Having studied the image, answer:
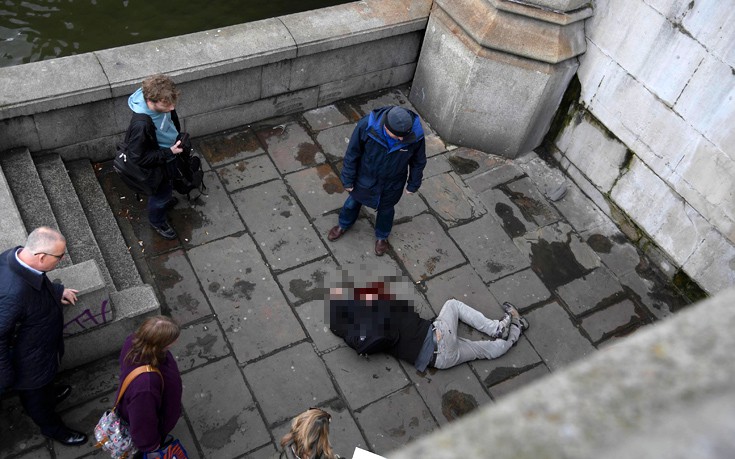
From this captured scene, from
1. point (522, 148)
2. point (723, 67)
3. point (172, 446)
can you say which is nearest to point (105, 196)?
point (172, 446)

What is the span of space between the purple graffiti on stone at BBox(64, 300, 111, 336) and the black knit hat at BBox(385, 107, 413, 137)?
7.55 ft

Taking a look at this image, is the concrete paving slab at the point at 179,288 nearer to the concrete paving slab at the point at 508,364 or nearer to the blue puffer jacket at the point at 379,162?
the blue puffer jacket at the point at 379,162

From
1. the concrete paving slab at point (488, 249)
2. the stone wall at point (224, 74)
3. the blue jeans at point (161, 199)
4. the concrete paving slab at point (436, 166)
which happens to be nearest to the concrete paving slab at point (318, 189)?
the stone wall at point (224, 74)

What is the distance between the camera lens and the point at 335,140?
667 cm

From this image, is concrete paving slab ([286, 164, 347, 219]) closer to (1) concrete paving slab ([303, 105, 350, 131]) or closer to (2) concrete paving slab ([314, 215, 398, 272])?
(2) concrete paving slab ([314, 215, 398, 272])

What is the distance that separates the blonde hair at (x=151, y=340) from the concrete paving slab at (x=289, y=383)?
1437 millimetres

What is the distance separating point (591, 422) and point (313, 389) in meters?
4.10

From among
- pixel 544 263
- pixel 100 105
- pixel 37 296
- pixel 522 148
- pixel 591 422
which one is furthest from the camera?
pixel 522 148

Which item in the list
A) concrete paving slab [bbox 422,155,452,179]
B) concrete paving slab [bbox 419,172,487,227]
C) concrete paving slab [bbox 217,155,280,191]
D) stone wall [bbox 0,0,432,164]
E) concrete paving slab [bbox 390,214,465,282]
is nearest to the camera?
stone wall [bbox 0,0,432,164]

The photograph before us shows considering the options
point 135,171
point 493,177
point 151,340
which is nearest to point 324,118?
point 493,177

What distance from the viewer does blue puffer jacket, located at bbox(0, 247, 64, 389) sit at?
3.53m

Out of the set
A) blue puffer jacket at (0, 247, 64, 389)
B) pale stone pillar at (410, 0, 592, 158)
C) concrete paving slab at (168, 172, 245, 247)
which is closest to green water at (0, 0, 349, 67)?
pale stone pillar at (410, 0, 592, 158)

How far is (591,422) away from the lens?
3.42ft

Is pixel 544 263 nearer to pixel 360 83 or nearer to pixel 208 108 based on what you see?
pixel 360 83
